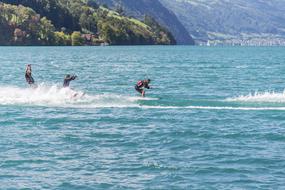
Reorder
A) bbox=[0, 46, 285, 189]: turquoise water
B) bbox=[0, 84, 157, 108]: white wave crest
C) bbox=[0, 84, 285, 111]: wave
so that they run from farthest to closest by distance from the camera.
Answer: bbox=[0, 84, 157, 108]: white wave crest, bbox=[0, 84, 285, 111]: wave, bbox=[0, 46, 285, 189]: turquoise water

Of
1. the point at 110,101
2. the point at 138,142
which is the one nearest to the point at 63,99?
the point at 110,101

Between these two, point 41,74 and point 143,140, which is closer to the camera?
point 143,140

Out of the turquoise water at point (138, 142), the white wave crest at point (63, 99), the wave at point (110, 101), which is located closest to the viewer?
the turquoise water at point (138, 142)

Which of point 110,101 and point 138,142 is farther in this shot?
point 110,101

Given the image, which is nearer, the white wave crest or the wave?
the wave

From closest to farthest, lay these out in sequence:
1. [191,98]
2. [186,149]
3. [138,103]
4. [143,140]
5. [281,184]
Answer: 1. [281,184]
2. [186,149]
3. [143,140]
4. [138,103]
5. [191,98]

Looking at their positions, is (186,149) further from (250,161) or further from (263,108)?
(263,108)

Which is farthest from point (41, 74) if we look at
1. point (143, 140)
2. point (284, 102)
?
point (143, 140)

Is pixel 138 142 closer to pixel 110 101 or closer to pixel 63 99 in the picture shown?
pixel 110 101

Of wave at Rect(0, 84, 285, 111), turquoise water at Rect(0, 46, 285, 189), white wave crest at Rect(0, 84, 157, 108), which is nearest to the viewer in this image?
turquoise water at Rect(0, 46, 285, 189)

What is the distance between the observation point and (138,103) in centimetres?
4934

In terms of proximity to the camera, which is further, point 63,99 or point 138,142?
point 63,99

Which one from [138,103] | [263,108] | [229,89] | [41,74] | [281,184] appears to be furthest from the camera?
[41,74]

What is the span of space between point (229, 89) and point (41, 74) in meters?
36.6
